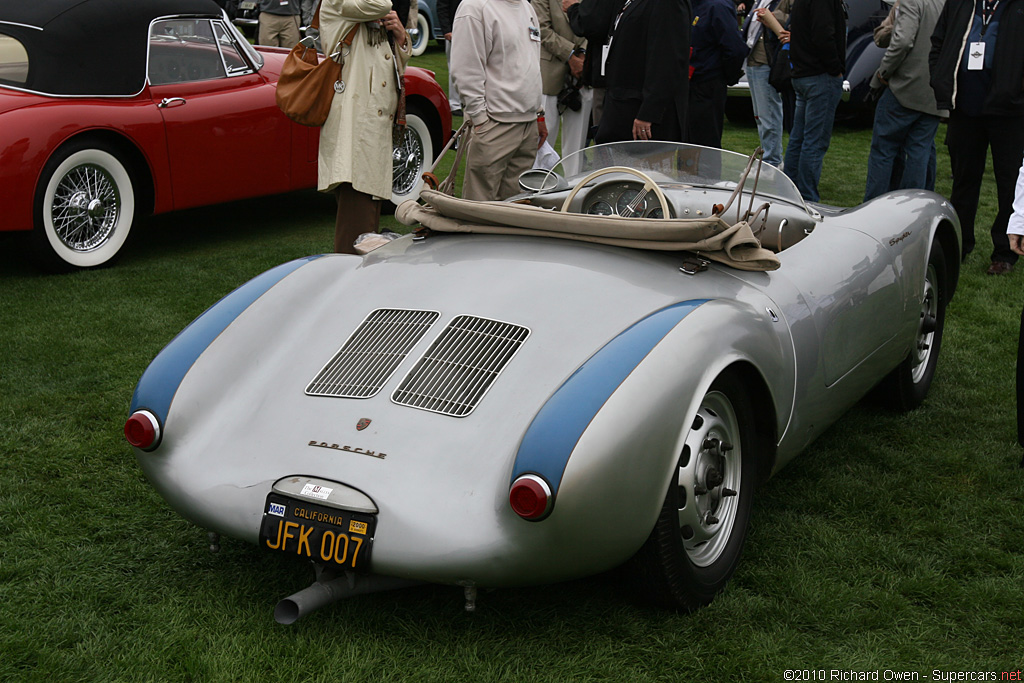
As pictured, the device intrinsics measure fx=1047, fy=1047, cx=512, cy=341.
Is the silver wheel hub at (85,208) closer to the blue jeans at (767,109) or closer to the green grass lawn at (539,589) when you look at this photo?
the green grass lawn at (539,589)

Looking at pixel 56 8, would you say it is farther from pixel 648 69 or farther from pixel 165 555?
pixel 165 555

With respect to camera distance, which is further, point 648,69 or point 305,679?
point 648,69

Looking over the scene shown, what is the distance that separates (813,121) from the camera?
310 inches

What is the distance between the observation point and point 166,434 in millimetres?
2904

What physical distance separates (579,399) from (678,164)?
176cm

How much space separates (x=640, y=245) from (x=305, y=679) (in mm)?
1631

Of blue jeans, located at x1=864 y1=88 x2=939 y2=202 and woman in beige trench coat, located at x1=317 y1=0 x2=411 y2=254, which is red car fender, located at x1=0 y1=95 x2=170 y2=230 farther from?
blue jeans, located at x1=864 y1=88 x2=939 y2=202

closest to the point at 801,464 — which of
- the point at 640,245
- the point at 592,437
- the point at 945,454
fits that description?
the point at 945,454

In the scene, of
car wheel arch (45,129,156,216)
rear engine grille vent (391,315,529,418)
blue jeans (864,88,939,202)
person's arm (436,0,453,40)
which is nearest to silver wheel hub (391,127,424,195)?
car wheel arch (45,129,156,216)

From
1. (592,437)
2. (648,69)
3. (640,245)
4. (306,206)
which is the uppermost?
(648,69)

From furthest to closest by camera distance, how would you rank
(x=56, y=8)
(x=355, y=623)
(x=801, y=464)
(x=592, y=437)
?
(x=56, y=8)
(x=801, y=464)
(x=355, y=623)
(x=592, y=437)

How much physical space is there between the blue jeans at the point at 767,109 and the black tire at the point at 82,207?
507 cm

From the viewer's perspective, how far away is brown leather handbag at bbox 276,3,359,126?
17.9 ft

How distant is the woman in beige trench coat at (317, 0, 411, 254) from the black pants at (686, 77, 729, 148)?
7.33ft
